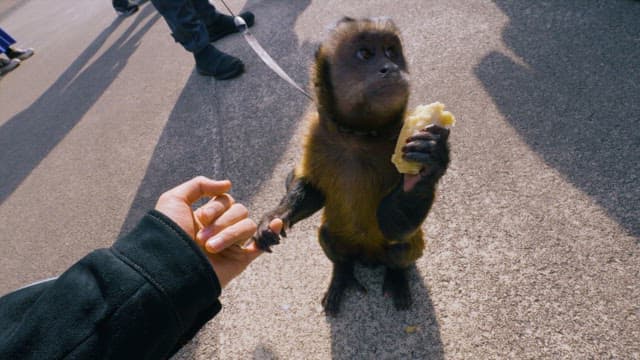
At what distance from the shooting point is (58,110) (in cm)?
577

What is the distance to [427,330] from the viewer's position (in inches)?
96.6

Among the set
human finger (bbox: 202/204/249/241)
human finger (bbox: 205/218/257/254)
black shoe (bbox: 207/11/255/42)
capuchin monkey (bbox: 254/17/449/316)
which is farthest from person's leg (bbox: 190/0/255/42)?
human finger (bbox: 205/218/257/254)

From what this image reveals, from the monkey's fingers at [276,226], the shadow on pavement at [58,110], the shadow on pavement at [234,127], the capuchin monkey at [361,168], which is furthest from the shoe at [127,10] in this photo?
the monkey's fingers at [276,226]

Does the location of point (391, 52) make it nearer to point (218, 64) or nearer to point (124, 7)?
point (218, 64)

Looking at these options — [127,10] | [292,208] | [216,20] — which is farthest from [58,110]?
[292,208]

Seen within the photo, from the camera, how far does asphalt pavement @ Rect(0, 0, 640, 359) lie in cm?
Answer: 245

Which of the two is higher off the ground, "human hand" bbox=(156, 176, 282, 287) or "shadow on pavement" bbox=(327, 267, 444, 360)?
"human hand" bbox=(156, 176, 282, 287)

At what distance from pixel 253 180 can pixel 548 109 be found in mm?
2743

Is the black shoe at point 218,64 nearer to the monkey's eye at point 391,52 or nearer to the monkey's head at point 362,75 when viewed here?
the monkey's head at point 362,75

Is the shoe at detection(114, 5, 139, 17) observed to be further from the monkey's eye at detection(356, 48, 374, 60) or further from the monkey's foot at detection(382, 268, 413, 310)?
the monkey's foot at detection(382, 268, 413, 310)

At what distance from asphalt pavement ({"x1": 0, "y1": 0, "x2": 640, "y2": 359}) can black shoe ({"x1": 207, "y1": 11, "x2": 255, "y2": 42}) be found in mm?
180

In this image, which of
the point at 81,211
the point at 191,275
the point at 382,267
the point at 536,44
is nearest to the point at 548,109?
the point at 536,44

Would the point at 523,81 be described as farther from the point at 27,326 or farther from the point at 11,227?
the point at 11,227

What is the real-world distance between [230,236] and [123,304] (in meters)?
0.45
